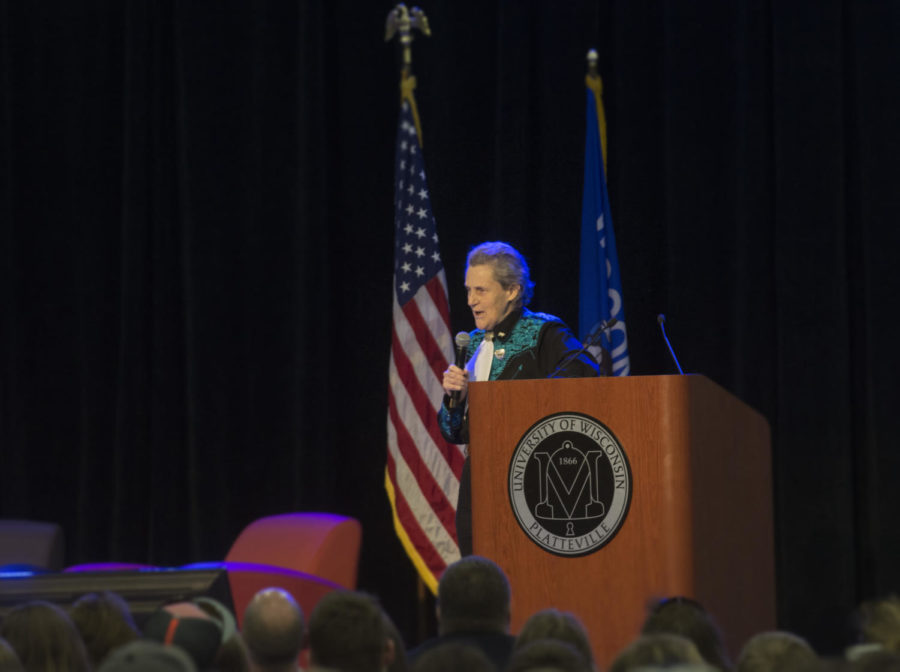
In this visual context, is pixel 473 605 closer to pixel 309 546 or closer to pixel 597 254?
pixel 309 546

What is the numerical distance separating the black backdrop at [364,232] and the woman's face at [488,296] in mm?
1587

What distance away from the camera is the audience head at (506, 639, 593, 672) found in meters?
1.80

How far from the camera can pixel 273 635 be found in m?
2.15

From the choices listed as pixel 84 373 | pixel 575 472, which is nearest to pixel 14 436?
pixel 84 373

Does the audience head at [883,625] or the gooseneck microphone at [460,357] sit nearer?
the audience head at [883,625]

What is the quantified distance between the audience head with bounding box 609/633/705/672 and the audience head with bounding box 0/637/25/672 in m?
0.96

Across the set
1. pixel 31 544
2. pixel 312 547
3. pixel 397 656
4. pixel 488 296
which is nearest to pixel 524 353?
pixel 488 296

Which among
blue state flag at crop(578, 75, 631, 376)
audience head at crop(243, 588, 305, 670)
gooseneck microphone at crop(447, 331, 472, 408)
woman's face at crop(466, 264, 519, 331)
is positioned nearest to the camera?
audience head at crop(243, 588, 305, 670)

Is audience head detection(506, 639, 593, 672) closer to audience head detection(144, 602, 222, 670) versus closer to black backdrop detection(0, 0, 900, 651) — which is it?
audience head detection(144, 602, 222, 670)

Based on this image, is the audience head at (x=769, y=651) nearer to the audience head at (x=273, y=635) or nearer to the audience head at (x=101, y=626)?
the audience head at (x=273, y=635)

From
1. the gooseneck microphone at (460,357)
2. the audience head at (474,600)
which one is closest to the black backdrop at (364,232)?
the gooseneck microphone at (460,357)

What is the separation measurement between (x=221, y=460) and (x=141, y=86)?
7.02ft

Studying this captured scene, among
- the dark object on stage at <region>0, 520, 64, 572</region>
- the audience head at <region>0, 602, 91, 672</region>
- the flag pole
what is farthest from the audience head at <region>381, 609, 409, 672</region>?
the dark object on stage at <region>0, 520, 64, 572</region>

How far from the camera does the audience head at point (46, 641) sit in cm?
207
